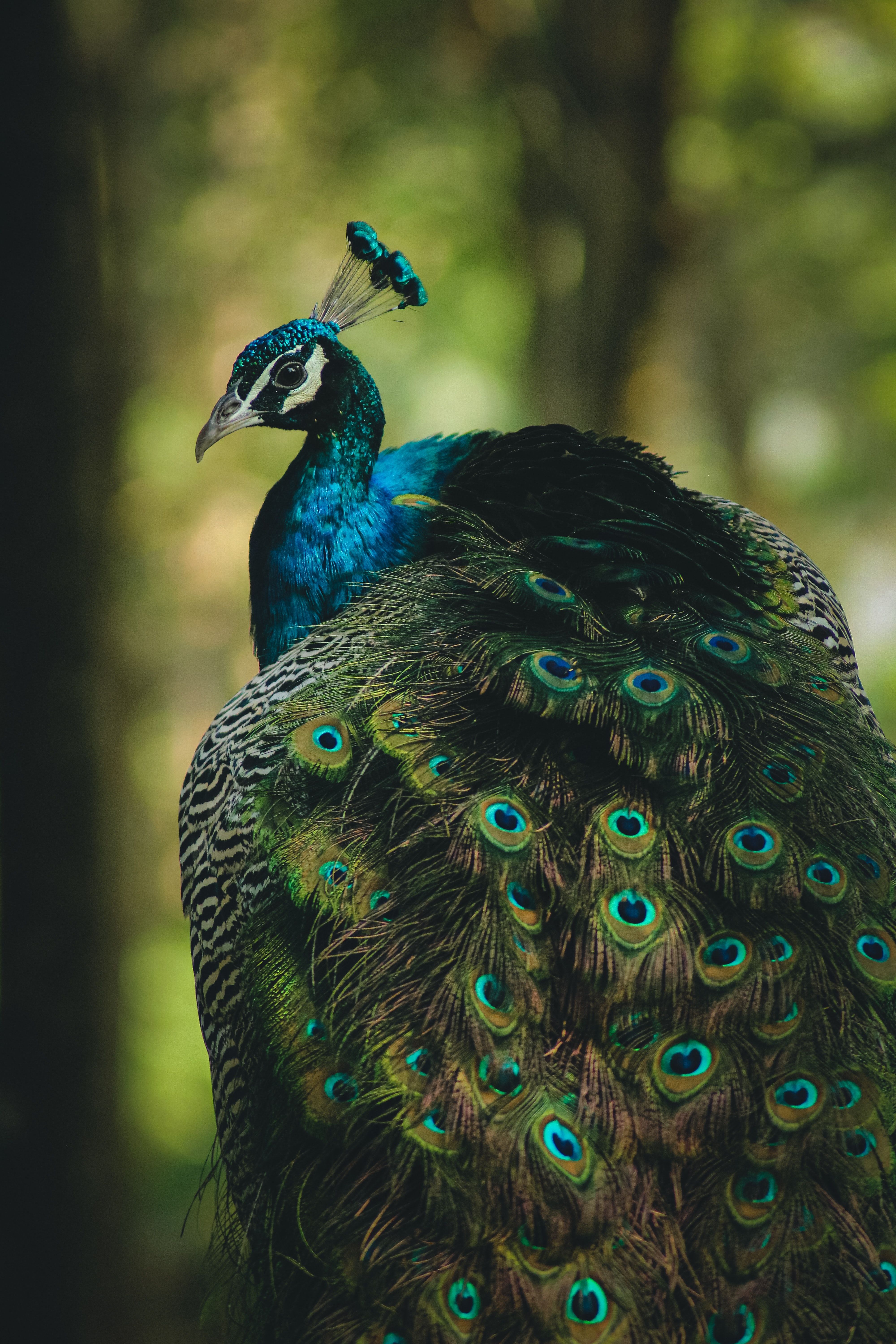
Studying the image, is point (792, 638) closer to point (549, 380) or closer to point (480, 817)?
point (480, 817)

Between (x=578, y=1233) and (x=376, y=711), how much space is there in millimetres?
1050

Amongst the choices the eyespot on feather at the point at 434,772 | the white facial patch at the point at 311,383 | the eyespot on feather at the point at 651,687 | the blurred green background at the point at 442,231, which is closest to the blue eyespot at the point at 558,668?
the eyespot on feather at the point at 651,687

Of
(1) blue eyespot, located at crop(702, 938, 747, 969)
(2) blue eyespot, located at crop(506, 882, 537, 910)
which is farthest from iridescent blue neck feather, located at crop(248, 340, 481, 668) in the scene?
(1) blue eyespot, located at crop(702, 938, 747, 969)

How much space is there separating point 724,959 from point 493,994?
1.35 feet

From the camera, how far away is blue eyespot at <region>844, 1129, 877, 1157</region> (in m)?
2.09

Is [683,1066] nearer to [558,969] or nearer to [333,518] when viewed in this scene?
[558,969]

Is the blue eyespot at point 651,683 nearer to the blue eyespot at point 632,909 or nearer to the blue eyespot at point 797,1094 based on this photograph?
the blue eyespot at point 632,909

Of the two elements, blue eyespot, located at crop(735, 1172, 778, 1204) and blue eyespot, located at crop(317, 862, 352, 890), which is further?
blue eyespot, located at crop(317, 862, 352, 890)

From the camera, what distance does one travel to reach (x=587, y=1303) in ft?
6.40

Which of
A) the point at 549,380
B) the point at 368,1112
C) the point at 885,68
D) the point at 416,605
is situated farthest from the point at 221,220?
the point at 368,1112

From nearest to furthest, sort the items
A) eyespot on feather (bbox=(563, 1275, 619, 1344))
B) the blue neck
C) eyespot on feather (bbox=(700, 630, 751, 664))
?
eyespot on feather (bbox=(563, 1275, 619, 1344))
eyespot on feather (bbox=(700, 630, 751, 664))
the blue neck

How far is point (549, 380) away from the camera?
7.05 metres

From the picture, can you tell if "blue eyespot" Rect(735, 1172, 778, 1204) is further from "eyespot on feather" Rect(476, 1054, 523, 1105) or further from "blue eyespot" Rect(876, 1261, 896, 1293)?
"eyespot on feather" Rect(476, 1054, 523, 1105)

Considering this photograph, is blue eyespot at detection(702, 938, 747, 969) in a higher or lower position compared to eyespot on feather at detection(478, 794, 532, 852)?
lower
